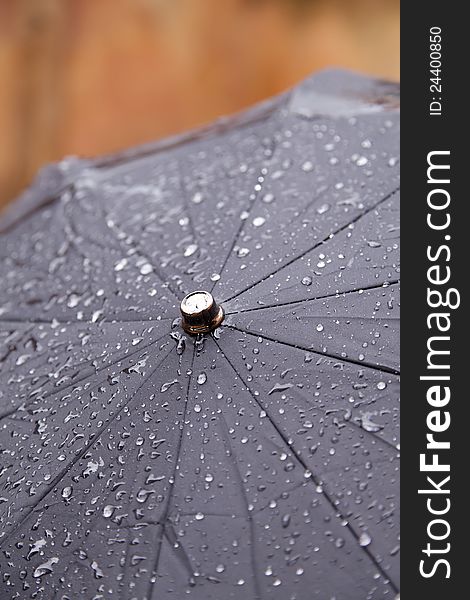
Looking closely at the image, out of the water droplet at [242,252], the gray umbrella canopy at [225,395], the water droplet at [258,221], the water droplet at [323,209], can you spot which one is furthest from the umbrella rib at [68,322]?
the water droplet at [323,209]

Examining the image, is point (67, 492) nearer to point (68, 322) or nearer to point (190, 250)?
point (68, 322)

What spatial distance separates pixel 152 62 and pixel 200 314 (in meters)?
3.08

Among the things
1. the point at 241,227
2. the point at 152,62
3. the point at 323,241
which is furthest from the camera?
the point at 152,62

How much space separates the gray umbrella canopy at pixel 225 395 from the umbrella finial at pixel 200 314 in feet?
0.08

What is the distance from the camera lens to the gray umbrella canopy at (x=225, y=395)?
4.55ft

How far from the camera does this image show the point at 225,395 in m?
1.49

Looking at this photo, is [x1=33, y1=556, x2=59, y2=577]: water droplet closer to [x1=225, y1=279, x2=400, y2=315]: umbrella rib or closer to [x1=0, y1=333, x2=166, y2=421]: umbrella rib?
[x1=0, y1=333, x2=166, y2=421]: umbrella rib

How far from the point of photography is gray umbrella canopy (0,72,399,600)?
139cm

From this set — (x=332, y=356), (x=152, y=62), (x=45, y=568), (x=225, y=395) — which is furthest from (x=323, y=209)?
(x=152, y=62)

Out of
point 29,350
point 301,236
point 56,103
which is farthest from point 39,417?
point 56,103

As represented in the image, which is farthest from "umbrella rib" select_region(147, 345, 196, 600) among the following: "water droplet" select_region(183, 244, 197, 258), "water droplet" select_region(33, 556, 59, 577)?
"water droplet" select_region(183, 244, 197, 258)

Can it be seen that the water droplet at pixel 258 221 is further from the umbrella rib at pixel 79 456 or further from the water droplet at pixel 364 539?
the water droplet at pixel 364 539

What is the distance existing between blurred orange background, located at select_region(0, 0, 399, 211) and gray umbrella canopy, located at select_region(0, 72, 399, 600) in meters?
2.23

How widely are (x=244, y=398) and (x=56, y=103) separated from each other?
3.16 m
